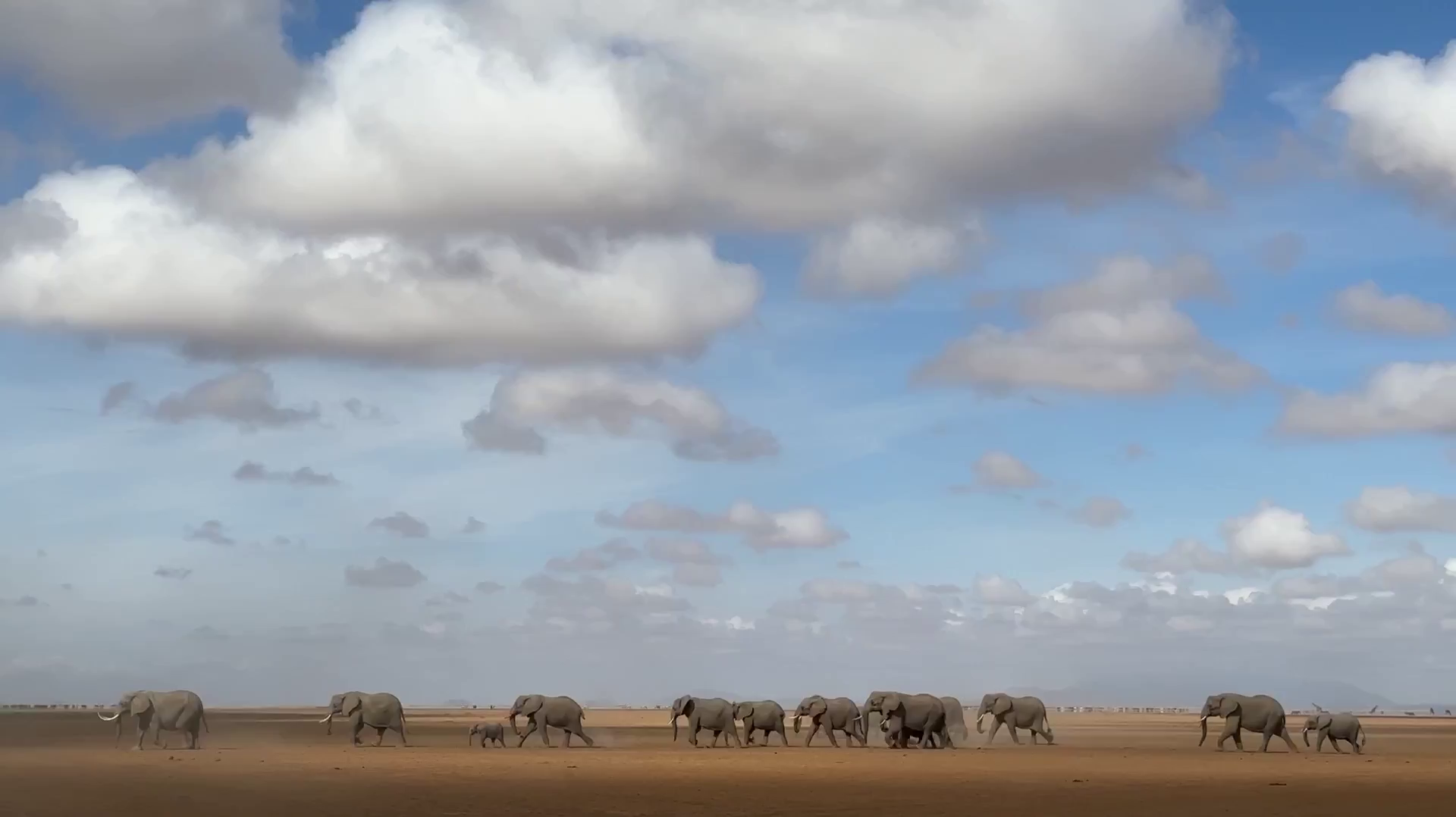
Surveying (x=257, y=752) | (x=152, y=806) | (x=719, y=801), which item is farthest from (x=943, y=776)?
(x=257, y=752)

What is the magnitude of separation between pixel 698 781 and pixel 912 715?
27397 millimetres

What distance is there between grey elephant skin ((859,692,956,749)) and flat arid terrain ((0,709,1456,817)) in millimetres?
1657

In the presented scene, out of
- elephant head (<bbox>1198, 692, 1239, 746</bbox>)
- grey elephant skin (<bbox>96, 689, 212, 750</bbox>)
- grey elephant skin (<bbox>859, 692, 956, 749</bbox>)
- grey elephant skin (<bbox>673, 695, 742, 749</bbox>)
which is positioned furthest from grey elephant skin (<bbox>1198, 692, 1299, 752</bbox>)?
grey elephant skin (<bbox>96, 689, 212, 750</bbox>)

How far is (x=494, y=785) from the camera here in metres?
37.4

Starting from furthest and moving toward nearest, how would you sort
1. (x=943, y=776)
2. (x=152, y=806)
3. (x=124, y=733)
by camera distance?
(x=124, y=733) → (x=943, y=776) → (x=152, y=806)

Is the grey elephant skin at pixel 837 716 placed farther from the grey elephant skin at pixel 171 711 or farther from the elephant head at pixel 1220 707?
the grey elephant skin at pixel 171 711

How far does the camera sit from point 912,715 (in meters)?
65.5

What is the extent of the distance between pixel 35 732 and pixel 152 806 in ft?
194

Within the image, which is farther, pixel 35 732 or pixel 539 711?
pixel 35 732

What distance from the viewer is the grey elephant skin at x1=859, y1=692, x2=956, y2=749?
214 ft

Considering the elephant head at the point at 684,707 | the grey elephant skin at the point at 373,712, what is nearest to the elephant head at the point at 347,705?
the grey elephant skin at the point at 373,712

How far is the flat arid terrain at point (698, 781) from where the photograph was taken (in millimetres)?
31750

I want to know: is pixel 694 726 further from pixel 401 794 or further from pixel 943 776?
pixel 401 794

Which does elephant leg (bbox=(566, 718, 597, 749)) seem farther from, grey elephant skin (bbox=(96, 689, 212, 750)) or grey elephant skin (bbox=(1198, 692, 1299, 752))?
grey elephant skin (bbox=(1198, 692, 1299, 752))
